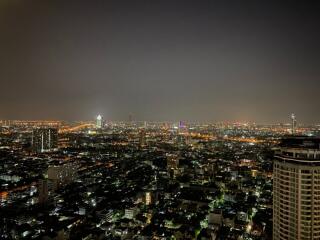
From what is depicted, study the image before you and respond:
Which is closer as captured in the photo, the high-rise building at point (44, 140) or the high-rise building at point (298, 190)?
the high-rise building at point (298, 190)

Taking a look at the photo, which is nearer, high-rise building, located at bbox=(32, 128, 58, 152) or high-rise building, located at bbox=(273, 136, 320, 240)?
high-rise building, located at bbox=(273, 136, 320, 240)

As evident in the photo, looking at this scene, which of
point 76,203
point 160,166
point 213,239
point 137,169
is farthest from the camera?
point 160,166

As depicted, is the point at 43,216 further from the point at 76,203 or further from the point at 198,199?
the point at 198,199

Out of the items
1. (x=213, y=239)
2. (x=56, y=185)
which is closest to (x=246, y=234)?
(x=213, y=239)
